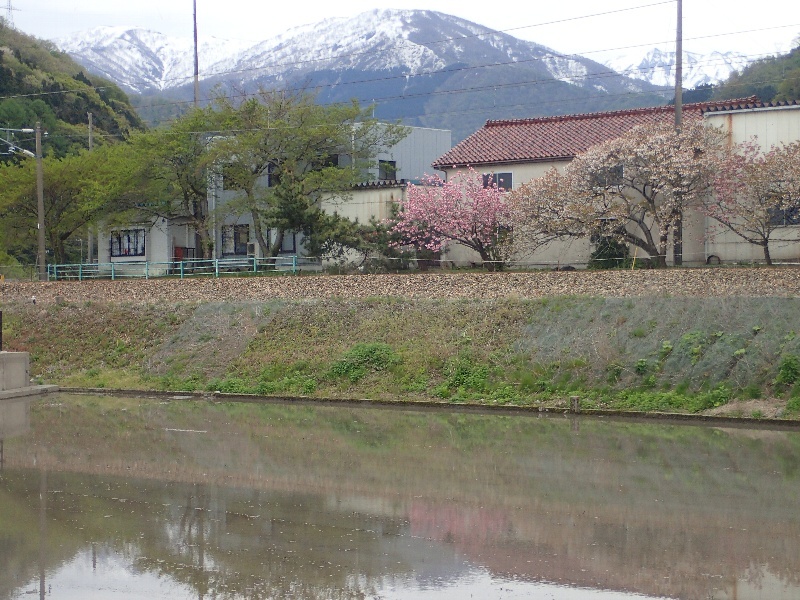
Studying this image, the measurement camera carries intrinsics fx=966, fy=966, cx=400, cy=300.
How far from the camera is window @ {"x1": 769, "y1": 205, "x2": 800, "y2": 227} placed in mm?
30219

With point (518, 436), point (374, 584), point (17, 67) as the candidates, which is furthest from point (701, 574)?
point (17, 67)

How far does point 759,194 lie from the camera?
29.0m

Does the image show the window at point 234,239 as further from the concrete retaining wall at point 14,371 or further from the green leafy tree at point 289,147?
the concrete retaining wall at point 14,371

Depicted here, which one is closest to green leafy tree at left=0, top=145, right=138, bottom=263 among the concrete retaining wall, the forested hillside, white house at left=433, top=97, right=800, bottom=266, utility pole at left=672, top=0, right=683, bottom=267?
the concrete retaining wall

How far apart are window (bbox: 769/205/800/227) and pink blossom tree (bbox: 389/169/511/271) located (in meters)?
8.82

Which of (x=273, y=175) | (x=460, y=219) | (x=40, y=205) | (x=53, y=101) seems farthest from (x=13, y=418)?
(x=53, y=101)

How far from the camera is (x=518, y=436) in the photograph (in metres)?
20.1

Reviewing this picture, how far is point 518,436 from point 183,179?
29.2 meters

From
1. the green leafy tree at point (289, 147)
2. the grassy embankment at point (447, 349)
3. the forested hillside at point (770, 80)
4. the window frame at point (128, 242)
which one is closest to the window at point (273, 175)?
the green leafy tree at point (289, 147)

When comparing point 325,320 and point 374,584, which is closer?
point 374,584

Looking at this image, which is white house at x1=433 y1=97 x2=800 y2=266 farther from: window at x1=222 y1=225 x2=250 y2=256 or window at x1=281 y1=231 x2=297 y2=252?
window at x1=222 y1=225 x2=250 y2=256

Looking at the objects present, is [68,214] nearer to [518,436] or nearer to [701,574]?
[518,436]

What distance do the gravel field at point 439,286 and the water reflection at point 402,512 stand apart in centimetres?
754

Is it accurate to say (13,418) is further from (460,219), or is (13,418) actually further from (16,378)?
(460,219)
